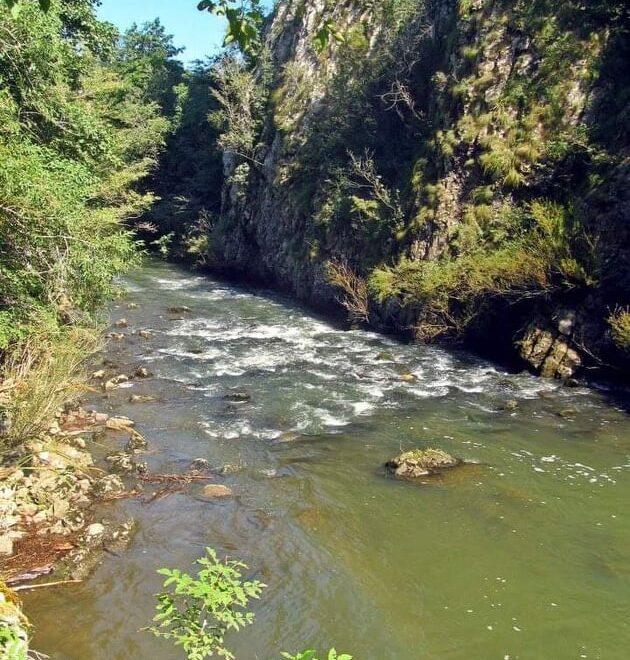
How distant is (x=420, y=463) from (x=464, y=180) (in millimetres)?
13009

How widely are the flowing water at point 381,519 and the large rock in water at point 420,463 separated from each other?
0.31 meters

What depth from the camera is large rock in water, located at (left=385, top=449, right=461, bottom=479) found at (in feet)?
35.5

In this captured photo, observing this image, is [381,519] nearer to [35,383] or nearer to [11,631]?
[35,383]

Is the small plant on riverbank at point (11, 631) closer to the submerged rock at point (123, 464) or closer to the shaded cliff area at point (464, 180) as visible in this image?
the submerged rock at point (123, 464)

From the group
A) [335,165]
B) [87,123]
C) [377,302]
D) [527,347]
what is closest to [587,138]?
[527,347]

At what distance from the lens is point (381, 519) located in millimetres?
9352

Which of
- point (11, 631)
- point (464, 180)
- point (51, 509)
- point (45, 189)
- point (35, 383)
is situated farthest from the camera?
point (464, 180)

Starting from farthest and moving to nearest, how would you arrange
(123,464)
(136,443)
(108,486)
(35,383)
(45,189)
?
(136,443) → (123,464) → (108,486) → (45,189) → (35,383)

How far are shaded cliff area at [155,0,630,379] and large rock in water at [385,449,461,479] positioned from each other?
6599 millimetres

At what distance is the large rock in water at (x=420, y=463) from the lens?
1082 centimetres

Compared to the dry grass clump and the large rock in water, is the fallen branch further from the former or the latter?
the large rock in water

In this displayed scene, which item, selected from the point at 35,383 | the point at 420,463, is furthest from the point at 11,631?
the point at 420,463

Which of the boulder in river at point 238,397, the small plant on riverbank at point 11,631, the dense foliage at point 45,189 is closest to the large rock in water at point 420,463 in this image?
the boulder in river at point 238,397

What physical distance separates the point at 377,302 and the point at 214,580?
18710 millimetres
